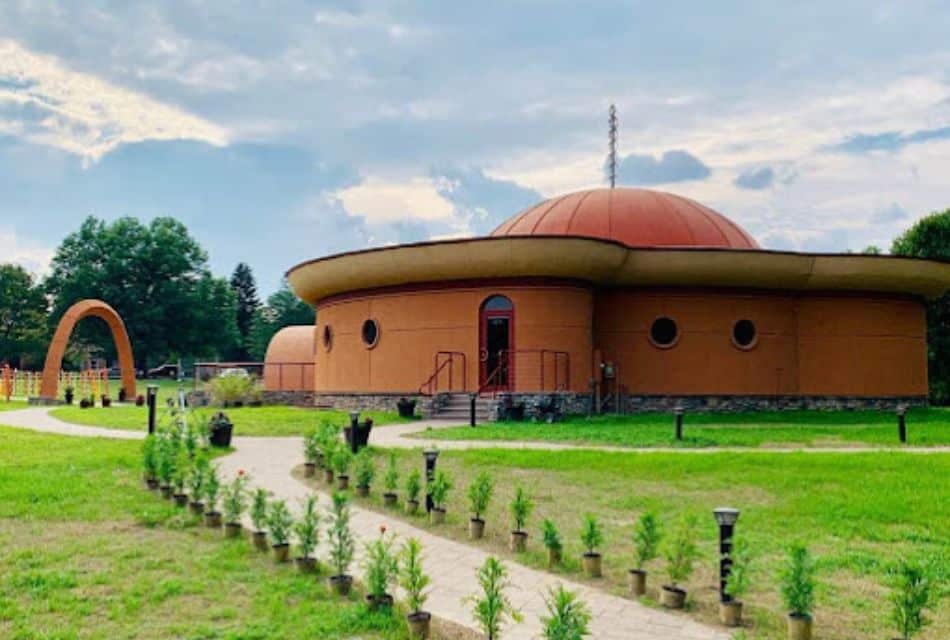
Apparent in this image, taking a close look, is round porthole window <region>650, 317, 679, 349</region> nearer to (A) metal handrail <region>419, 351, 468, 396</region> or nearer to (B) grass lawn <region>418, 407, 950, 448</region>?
(B) grass lawn <region>418, 407, 950, 448</region>

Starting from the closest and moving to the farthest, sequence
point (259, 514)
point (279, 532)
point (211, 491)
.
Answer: point (279, 532)
point (259, 514)
point (211, 491)

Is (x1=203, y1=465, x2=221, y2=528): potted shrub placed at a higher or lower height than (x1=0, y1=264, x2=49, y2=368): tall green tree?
lower

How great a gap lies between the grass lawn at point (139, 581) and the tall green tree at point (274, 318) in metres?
68.5

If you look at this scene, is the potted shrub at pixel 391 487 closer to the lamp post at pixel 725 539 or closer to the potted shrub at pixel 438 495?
the potted shrub at pixel 438 495

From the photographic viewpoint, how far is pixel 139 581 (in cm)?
547

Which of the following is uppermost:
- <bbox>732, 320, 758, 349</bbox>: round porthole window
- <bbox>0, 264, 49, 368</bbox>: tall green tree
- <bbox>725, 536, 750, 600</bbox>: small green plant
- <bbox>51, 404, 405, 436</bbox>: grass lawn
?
<bbox>0, 264, 49, 368</bbox>: tall green tree

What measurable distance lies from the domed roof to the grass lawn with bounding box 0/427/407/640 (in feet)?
53.7

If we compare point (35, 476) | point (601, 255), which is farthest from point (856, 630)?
point (601, 255)

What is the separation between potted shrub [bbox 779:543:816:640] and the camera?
177 inches

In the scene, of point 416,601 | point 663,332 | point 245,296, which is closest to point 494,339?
point 663,332

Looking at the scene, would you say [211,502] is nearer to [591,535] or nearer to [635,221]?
[591,535]

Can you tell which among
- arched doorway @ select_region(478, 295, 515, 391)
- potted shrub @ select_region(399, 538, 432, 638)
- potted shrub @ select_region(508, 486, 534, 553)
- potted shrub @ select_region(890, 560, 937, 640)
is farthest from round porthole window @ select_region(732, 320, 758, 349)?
potted shrub @ select_region(399, 538, 432, 638)

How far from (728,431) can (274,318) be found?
68.9 m

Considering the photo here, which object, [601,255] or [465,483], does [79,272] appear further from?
[465,483]
